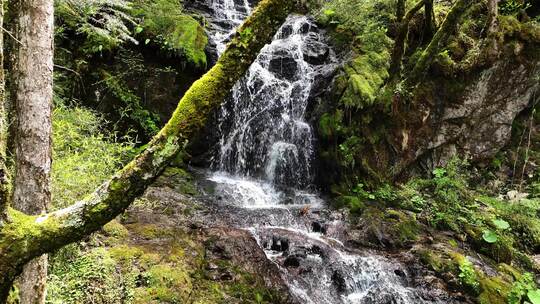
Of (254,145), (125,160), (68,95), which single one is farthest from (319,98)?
(68,95)

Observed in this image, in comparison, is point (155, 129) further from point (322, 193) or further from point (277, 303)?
point (277, 303)

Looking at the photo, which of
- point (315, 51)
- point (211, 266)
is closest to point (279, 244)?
point (211, 266)

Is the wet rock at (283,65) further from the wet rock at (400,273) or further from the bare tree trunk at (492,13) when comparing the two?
the wet rock at (400,273)

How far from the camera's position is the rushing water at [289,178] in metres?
5.99

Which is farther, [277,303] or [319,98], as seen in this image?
[319,98]

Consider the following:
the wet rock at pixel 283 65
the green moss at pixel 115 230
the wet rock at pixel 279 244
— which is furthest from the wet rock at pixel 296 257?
the wet rock at pixel 283 65

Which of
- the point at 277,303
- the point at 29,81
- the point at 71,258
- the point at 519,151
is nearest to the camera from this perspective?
the point at 29,81

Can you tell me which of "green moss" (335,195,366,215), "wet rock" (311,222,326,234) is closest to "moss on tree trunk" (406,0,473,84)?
"green moss" (335,195,366,215)

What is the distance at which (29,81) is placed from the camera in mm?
3025

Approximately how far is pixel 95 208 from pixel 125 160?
5838 millimetres

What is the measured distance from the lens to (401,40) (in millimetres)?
8195

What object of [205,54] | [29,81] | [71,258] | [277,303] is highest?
[205,54]

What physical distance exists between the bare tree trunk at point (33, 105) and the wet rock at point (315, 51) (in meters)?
9.71

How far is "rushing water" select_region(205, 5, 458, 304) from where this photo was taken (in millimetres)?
5988
